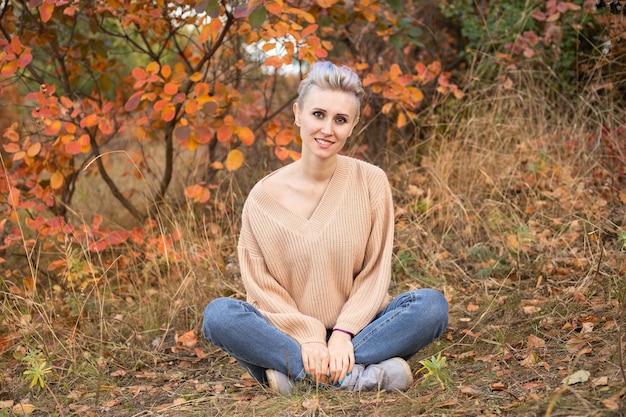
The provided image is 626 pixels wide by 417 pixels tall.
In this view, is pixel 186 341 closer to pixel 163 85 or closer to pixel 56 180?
pixel 56 180

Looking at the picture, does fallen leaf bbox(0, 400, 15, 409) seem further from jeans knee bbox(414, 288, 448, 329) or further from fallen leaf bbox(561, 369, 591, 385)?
fallen leaf bbox(561, 369, 591, 385)

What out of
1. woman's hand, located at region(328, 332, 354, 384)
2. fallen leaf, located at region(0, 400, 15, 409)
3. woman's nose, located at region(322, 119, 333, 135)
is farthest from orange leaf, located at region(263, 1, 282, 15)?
fallen leaf, located at region(0, 400, 15, 409)

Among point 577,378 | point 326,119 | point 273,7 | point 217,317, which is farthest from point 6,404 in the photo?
point 577,378

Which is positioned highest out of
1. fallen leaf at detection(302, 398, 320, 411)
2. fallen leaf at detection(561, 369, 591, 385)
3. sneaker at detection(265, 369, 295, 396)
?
fallen leaf at detection(561, 369, 591, 385)

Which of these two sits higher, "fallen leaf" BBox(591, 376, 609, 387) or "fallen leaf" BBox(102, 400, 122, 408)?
"fallen leaf" BBox(591, 376, 609, 387)

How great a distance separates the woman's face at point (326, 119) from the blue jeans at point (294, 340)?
654mm

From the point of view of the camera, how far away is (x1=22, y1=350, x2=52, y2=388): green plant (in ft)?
9.70

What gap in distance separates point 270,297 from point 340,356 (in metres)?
0.36

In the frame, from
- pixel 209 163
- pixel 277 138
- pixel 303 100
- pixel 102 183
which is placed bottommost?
pixel 102 183

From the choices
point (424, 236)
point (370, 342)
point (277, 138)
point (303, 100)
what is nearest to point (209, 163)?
point (277, 138)

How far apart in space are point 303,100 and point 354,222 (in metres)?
0.52

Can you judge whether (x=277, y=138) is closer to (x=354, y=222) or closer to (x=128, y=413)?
(x=354, y=222)

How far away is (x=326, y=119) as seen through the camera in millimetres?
2836

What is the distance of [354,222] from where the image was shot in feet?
9.62
